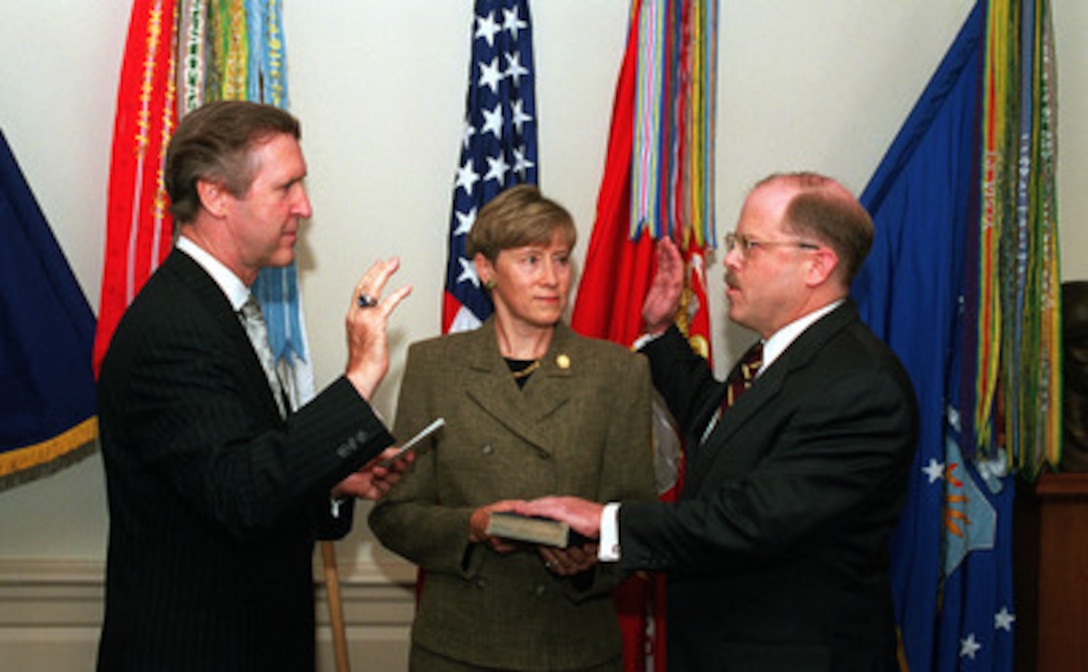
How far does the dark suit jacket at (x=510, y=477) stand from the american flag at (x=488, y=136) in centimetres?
58

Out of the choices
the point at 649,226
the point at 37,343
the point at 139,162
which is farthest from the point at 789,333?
the point at 37,343

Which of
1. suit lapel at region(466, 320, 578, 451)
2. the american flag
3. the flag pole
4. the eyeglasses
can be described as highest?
the american flag

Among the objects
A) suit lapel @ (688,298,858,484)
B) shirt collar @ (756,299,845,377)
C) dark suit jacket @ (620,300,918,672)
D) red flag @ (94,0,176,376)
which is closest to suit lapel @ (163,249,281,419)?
dark suit jacket @ (620,300,918,672)

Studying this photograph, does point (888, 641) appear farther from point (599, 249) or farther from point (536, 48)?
point (536, 48)

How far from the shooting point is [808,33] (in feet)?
12.5

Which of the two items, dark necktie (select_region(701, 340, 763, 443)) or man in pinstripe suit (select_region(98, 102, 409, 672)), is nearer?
man in pinstripe suit (select_region(98, 102, 409, 672))

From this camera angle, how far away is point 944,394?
3324 mm

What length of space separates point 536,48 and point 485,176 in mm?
634

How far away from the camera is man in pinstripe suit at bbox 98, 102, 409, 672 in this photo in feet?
5.87

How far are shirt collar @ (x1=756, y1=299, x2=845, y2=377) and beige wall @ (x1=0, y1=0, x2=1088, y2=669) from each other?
1442 mm

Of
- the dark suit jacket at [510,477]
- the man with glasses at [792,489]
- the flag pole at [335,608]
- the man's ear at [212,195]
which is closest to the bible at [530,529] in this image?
the man with glasses at [792,489]

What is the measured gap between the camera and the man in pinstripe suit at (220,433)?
1790 millimetres

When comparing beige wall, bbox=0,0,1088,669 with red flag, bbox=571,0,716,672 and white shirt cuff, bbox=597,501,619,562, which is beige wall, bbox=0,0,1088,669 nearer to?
red flag, bbox=571,0,716,672

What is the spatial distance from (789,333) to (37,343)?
85.7 inches
